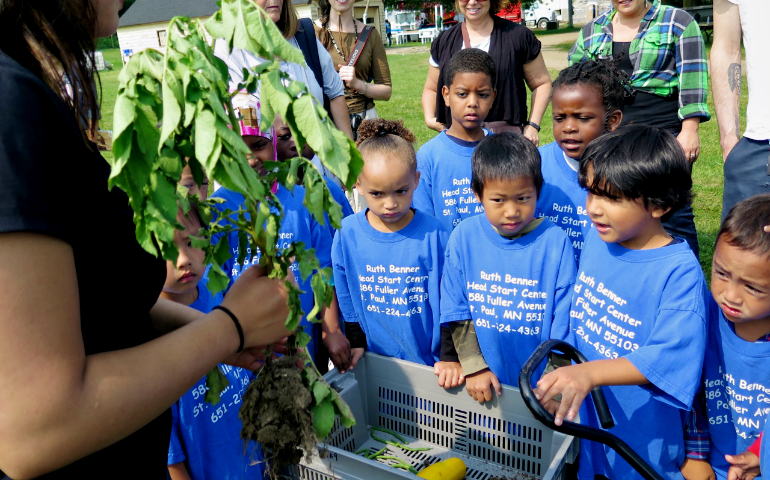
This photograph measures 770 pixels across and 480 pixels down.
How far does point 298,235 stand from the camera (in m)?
3.04

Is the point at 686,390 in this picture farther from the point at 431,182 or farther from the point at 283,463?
the point at 431,182

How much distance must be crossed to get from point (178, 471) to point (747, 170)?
309cm

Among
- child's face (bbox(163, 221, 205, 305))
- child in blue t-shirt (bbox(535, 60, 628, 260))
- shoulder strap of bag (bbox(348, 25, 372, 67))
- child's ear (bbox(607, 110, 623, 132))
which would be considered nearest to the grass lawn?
child's ear (bbox(607, 110, 623, 132))

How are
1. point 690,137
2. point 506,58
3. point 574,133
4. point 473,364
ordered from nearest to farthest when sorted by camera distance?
point 473,364 < point 574,133 < point 690,137 < point 506,58

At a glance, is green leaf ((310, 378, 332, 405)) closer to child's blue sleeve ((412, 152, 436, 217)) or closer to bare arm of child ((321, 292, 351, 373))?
bare arm of child ((321, 292, 351, 373))

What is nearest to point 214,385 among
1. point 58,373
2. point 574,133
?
point 58,373

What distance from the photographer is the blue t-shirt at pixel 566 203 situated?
3092mm

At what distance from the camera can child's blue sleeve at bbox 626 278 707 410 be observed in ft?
6.51

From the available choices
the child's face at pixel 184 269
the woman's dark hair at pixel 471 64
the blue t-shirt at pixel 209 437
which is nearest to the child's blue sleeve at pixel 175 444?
the blue t-shirt at pixel 209 437

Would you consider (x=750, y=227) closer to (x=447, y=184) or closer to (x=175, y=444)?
(x=447, y=184)

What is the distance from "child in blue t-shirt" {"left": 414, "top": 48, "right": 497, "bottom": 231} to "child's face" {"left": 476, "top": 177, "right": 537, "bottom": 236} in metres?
0.60

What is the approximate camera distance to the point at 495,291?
2.73 m

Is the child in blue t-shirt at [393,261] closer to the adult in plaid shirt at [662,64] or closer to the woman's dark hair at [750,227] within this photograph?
the woman's dark hair at [750,227]

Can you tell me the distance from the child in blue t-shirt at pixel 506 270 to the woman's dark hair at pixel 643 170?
35 centimetres
